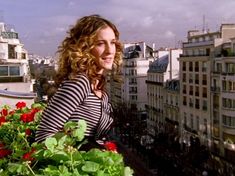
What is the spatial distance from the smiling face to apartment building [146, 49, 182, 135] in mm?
51001

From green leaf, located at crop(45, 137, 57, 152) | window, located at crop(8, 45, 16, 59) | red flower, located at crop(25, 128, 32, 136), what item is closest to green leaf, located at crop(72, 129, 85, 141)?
green leaf, located at crop(45, 137, 57, 152)

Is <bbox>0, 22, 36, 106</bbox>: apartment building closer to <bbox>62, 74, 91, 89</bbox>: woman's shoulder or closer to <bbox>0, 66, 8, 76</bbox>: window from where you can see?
<bbox>0, 66, 8, 76</bbox>: window

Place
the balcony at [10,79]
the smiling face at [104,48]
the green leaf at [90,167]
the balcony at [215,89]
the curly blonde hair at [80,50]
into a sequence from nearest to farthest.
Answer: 1. the green leaf at [90,167]
2. the curly blonde hair at [80,50]
3. the smiling face at [104,48]
4. the balcony at [10,79]
5. the balcony at [215,89]

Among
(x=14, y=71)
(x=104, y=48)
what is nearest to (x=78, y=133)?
(x=104, y=48)

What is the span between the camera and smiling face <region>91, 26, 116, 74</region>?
313 centimetres

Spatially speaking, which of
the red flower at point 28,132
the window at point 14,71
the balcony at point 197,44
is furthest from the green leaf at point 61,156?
the balcony at point 197,44

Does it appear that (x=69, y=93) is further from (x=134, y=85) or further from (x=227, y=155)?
(x=134, y=85)

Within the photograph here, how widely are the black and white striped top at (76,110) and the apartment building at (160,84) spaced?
51.0 metres

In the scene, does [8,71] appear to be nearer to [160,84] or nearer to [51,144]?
[51,144]

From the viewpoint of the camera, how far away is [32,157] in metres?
2.28

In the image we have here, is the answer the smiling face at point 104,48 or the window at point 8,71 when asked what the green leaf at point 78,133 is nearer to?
the smiling face at point 104,48

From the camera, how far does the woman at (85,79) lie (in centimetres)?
281

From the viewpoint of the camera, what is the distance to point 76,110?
2.93 m

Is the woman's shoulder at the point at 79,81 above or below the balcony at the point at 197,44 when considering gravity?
below
